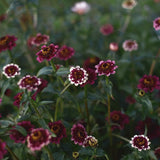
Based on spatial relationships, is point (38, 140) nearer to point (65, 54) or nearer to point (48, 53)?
point (48, 53)

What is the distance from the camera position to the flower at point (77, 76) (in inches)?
50.5

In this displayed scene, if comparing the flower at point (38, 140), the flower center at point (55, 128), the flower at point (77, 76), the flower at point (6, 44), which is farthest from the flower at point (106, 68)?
the flower at point (6, 44)

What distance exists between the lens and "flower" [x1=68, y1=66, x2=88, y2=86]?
1.28 metres

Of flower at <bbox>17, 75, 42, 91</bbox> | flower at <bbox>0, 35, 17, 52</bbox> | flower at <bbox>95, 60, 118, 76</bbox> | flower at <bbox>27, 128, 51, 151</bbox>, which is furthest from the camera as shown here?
flower at <bbox>0, 35, 17, 52</bbox>

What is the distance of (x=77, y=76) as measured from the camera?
50.8 inches

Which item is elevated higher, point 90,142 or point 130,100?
point 130,100

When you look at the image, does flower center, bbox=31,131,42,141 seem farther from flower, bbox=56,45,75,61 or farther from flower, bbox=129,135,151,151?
flower, bbox=56,45,75,61

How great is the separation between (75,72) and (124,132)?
2.54ft

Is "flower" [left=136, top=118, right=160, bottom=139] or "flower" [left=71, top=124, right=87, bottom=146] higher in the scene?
"flower" [left=71, top=124, right=87, bottom=146]

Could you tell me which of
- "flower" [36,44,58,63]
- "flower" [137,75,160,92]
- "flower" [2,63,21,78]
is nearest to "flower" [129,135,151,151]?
"flower" [137,75,160,92]

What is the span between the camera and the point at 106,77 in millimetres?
1357

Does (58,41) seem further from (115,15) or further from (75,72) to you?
(75,72)

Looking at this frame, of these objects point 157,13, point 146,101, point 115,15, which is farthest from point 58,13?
point 146,101

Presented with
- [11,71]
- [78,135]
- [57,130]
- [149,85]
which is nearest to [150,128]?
[149,85]
